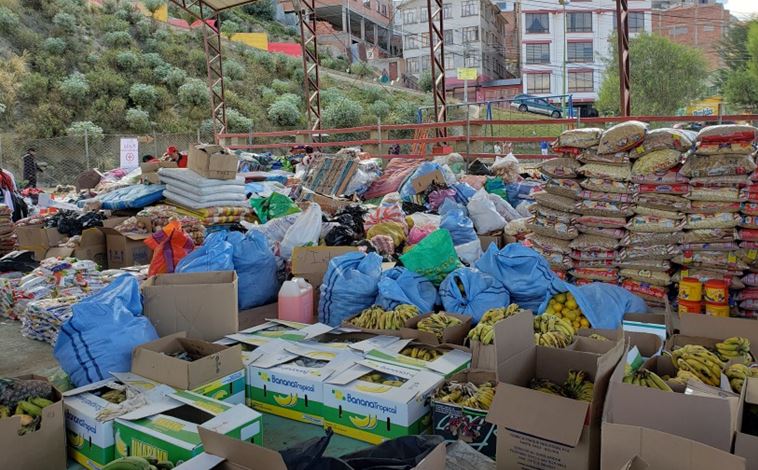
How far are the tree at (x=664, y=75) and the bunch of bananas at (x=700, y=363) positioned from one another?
34241mm

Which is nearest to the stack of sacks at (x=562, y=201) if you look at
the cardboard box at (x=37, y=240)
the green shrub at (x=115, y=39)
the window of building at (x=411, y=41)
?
the cardboard box at (x=37, y=240)

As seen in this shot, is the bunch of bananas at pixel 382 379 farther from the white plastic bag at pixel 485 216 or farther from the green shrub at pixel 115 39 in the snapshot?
the green shrub at pixel 115 39

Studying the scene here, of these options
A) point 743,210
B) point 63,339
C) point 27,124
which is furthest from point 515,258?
point 27,124

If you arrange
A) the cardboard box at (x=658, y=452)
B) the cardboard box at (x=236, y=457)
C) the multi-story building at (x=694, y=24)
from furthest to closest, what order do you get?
the multi-story building at (x=694, y=24) < the cardboard box at (x=236, y=457) < the cardboard box at (x=658, y=452)

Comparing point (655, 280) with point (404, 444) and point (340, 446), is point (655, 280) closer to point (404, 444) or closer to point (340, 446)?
point (340, 446)

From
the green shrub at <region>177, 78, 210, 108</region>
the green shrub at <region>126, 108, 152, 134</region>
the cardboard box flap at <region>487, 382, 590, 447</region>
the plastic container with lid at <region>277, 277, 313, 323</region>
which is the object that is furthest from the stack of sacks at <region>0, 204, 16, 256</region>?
the green shrub at <region>177, 78, 210, 108</region>

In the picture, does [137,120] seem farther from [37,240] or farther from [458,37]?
[458,37]

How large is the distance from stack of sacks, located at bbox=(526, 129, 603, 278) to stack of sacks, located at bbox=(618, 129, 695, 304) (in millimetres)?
494

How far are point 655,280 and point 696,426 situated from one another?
3.22 m

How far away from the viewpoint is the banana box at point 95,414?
2689 mm

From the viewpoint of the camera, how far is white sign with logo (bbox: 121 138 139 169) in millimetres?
17534

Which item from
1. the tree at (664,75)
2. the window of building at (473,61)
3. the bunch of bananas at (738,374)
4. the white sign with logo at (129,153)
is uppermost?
the window of building at (473,61)

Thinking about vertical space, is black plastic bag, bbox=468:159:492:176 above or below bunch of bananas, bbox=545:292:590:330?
above

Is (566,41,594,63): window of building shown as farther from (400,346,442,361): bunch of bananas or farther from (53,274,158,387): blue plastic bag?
(53,274,158,387): blue plastic bag
